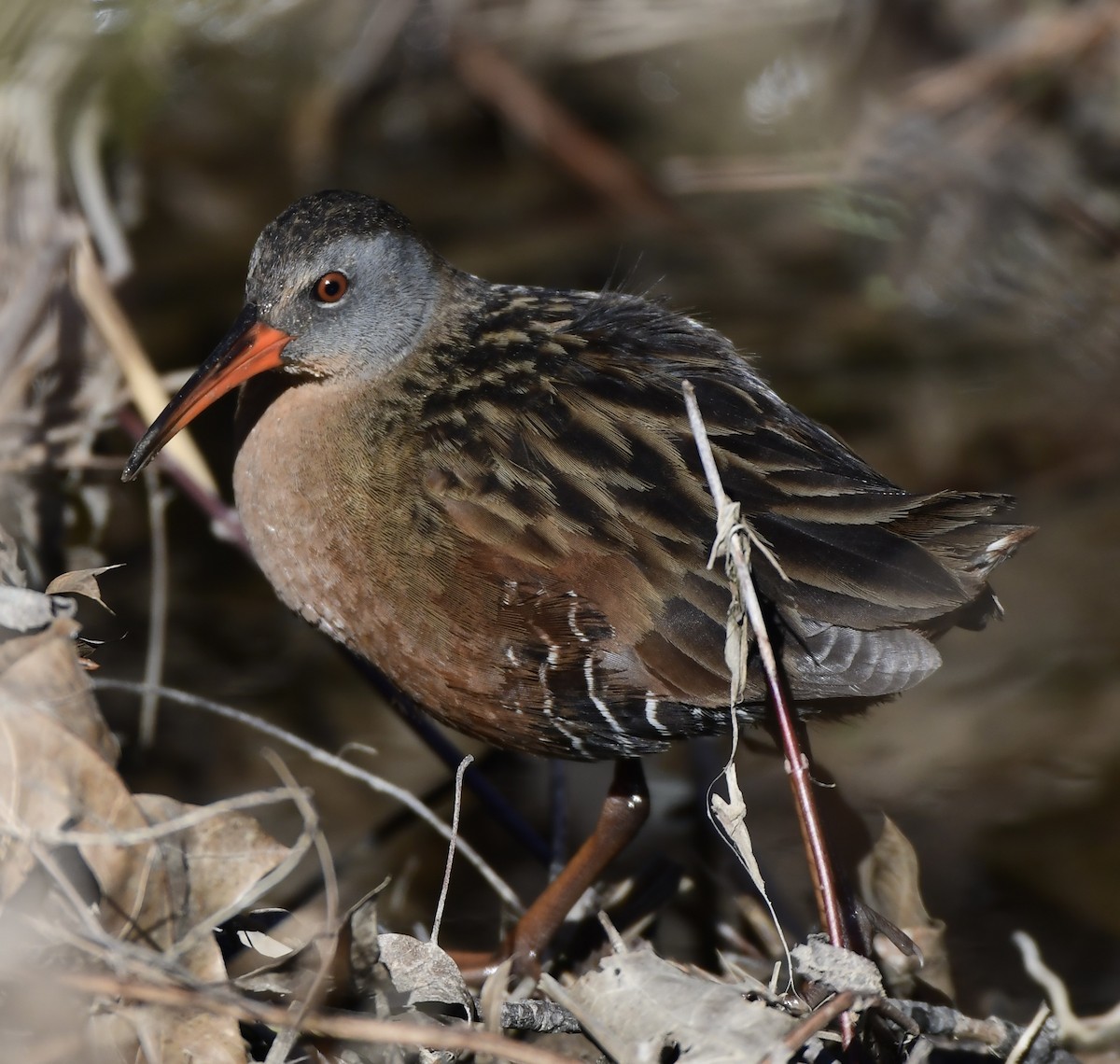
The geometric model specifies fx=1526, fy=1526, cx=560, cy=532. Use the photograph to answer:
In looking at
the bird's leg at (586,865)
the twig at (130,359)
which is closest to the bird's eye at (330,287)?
the twig at (130,359)

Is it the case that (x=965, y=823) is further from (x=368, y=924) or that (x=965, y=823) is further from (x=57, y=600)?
(x=57, y=600)

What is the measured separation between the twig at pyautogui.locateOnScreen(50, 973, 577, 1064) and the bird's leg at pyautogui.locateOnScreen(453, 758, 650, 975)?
2.73ft

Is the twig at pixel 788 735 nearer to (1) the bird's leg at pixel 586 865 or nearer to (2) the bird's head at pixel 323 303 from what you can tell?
(1) the bird's leg at pixel 586 865

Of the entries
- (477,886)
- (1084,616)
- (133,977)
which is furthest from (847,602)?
(1084,616)

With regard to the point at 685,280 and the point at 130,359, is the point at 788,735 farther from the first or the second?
the point at 685,280

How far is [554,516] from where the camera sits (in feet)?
7.65

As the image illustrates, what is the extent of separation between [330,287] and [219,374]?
0.86 ft

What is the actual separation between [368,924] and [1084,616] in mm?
2546

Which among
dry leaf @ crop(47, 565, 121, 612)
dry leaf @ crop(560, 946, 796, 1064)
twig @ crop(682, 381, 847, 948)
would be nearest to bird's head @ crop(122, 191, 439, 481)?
dry leaf @ crop(47, 565, 121, 612)

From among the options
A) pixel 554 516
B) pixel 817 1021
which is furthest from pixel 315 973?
pixel 554 516

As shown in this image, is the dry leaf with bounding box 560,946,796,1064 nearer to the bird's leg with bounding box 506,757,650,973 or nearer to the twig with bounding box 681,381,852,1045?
the twig with bounding box 681,381,852,1045

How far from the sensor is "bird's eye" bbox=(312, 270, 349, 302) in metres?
2.67

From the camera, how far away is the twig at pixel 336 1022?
177 centimetres

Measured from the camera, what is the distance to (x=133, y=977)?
72.4 inches
